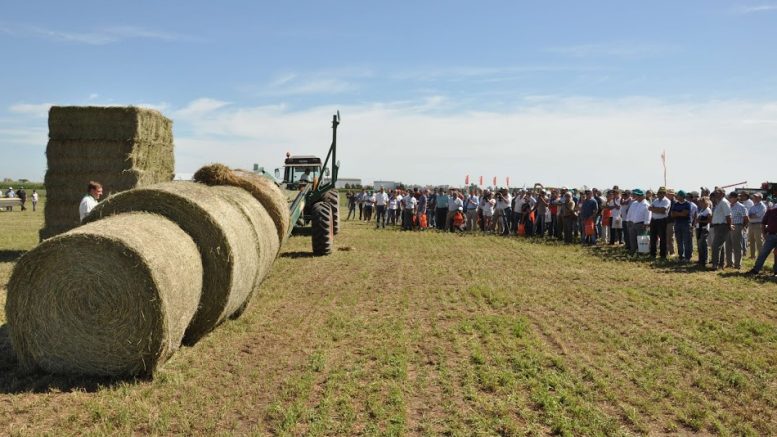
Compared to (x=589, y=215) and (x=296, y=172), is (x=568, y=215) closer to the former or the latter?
(x=589, y=215)

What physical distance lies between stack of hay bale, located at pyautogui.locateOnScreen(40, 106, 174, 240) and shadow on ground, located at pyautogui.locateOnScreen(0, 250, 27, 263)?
795 mm

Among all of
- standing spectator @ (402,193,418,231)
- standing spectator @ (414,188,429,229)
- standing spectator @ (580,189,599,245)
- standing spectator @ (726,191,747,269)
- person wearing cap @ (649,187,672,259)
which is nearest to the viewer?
standing spectator @ (726,191,747,269)

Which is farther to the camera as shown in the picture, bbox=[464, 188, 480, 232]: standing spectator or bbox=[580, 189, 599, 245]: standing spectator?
bbox=[464, 188, 480, 232]: standing spectator

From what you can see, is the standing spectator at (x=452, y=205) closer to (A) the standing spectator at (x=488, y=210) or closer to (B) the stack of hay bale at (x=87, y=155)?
(A) the standing spectator at (x=488, y=210)

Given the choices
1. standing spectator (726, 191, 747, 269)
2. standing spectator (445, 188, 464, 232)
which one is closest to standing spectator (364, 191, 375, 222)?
standing spectator (445, 188, 464, 232)

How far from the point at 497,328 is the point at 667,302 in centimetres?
373

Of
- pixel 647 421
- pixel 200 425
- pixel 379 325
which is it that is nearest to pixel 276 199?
pixel 379 325

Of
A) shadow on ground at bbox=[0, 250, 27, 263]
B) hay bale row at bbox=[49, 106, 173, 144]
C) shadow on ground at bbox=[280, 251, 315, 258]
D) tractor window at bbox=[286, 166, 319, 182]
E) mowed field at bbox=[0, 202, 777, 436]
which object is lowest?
mowed field at bbox=[0, 202, 777, 436]

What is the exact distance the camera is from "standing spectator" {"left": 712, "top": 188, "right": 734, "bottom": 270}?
1370 cm

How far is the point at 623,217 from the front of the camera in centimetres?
1816

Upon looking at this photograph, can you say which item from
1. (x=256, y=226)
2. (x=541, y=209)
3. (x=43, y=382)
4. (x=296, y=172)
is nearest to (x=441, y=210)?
(x=541, y=209)

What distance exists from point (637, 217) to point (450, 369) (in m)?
12.6

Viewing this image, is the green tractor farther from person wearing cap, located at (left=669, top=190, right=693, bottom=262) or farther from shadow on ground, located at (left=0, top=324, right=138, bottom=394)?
person wearing cap, located at (left=669, top=190, right=693, bottom=262)

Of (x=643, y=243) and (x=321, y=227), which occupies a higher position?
(x=321, y=227)
